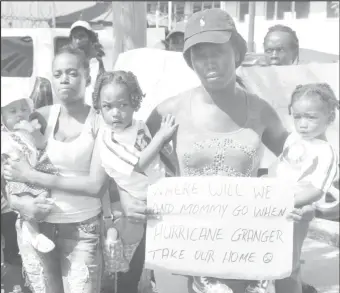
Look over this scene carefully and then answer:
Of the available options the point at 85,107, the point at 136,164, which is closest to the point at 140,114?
the point at 85,107

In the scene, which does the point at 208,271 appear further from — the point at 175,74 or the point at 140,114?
the point at 175,74

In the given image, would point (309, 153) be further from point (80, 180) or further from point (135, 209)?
point (80, 180)

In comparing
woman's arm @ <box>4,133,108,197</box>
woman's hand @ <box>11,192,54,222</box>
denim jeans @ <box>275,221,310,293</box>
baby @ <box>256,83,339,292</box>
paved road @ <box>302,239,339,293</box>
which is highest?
baby @ <box>256,83,339,292</box>

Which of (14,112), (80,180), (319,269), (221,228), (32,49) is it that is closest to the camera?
(221,228)

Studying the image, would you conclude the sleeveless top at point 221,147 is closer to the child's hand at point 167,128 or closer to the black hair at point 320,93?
the child's hand at point 167,128

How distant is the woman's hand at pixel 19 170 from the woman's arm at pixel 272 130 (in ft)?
3.47

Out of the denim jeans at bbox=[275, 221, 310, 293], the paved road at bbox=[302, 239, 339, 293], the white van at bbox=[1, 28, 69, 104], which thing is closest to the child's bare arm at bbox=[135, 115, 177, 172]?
the denim jeans at bbox=[275, 221, 310, 293]

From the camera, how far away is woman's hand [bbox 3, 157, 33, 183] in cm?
232

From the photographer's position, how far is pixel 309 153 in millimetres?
2127

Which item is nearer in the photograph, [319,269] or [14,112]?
[14,112]

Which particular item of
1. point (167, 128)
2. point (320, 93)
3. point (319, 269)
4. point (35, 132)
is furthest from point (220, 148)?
point (319, 269)

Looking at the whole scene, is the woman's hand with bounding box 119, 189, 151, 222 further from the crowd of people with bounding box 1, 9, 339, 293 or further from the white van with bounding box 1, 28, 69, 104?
the white van with bounding box 1, 28, 69, 104

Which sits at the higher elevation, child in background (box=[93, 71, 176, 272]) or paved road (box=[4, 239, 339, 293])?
child in background (box=[93, 71, 176, 272])

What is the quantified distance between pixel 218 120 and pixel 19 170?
0.91 meters
